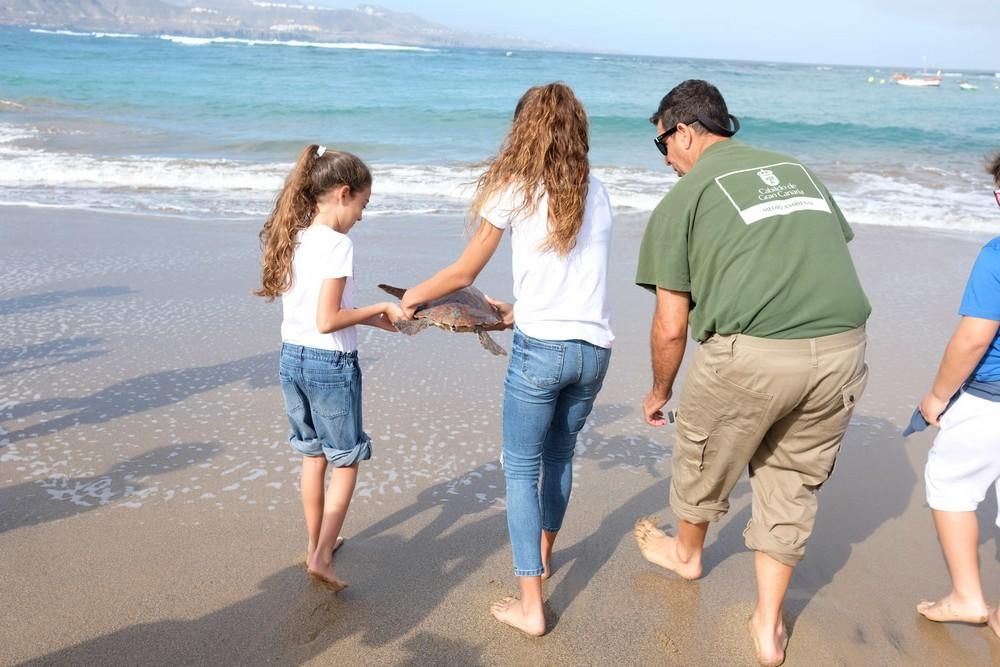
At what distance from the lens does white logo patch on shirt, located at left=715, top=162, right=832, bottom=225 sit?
7.86ft

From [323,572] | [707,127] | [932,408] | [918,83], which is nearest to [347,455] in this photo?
[323,572]

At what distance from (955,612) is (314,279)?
2528 millimetres

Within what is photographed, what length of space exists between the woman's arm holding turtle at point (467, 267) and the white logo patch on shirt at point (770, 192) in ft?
2.30

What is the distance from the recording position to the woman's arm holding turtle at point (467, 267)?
2527 millimetres

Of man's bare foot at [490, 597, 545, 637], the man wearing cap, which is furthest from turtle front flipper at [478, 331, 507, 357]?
man's bare foot at [490, 597, 545, 637]

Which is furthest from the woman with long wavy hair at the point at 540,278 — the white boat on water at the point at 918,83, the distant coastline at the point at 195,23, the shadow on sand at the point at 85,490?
the distant coastline at the point at 195,23

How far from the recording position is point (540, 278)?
2551mm

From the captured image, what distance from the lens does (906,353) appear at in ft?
18.4

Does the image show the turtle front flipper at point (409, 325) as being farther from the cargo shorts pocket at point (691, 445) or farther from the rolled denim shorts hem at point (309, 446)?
the cargo shorts pocket at point (691, 445)

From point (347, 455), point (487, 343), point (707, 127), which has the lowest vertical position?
point (347, 455)

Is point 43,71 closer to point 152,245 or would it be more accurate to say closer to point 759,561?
point 152,245

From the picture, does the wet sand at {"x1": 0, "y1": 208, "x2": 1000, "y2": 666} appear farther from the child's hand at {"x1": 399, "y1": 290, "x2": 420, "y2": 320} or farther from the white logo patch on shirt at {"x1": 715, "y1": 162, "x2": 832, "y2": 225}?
the white logo patch on shirt at {"x1": 715, "y1": 162, "x2": 832, "y2": 225}

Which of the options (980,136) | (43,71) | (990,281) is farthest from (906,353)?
(43,71)

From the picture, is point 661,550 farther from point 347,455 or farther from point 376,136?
point 376,136
